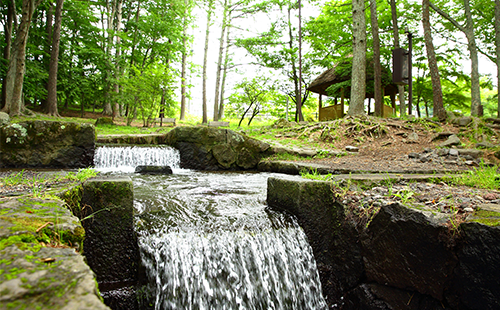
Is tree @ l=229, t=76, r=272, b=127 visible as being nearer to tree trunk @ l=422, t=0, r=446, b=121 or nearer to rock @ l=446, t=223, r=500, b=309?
tree trunk @ l=422, t=0, r=446, b=121

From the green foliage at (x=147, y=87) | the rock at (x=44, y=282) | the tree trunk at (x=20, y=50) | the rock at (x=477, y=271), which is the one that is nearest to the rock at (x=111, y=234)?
the rock at (x=44, y=282)

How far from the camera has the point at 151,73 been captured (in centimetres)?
1223

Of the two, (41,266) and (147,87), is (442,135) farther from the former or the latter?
(147,87)

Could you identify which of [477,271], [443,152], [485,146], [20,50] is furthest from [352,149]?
[20,50]

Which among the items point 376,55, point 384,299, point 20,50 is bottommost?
point 384,299

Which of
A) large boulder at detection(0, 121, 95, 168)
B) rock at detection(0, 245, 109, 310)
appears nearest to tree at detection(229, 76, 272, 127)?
large boulder at detection(0, 121, 95, 168)

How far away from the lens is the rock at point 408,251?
1.94 metres

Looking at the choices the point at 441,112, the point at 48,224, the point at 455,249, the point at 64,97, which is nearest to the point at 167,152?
the point at 48,224

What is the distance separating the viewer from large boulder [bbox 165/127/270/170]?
7.86 m

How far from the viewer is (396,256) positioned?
2.19 m

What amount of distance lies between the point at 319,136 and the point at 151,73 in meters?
8.19

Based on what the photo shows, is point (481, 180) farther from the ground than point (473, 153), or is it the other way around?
point (473, 153)

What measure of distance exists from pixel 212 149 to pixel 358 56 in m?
7.27

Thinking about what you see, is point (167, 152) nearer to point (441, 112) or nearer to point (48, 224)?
point (48, 224)
